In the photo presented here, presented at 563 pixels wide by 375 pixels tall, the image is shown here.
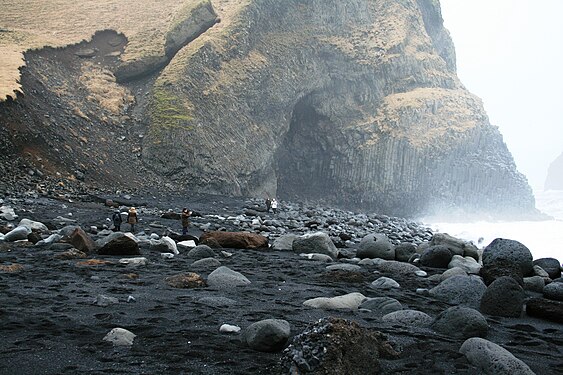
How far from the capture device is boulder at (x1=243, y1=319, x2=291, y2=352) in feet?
13.4

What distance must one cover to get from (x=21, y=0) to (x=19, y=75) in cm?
1614

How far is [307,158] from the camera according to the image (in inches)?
1775

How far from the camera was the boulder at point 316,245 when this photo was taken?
34.4 ft

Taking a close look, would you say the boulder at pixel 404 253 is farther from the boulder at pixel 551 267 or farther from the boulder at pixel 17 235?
the boulder at pixel 17 235

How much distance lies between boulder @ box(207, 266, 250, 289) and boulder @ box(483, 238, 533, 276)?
12.6 ft

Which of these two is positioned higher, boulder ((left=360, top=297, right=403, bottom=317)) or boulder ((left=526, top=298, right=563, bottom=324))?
boulder ((left=526, top=298, right=563, bottom=324))

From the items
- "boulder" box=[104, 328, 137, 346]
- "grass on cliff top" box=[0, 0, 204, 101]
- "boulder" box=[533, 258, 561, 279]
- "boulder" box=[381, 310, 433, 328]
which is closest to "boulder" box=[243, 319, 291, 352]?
"boulder" box=[104, 328, 137, 346]

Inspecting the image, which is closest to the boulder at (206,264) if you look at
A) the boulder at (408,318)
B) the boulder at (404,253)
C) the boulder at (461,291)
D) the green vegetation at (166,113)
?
the boulder at (461,291)

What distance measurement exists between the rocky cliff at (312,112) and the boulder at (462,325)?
23.9 m

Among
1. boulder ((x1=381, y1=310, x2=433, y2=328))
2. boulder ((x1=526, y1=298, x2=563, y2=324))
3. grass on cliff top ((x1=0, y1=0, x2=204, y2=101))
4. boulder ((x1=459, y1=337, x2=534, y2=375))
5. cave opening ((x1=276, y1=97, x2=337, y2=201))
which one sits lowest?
boulder ((x1=381, y1=310, x2=433, y2=328))

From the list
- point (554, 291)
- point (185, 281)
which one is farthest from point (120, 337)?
point (554, 291)

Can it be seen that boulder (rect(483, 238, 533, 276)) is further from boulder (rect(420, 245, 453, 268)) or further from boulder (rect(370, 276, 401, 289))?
boulder (rect(370, 276, 401, 289))

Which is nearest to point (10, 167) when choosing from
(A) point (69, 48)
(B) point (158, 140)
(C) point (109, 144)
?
(C) point (109, 144)

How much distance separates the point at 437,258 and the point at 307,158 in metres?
35.8
